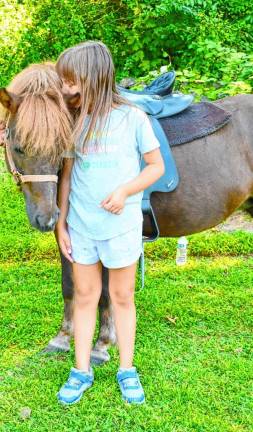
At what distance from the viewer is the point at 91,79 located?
8.19 feet

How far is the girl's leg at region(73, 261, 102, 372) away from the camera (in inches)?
113

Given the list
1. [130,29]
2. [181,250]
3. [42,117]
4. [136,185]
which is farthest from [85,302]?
[130,29]

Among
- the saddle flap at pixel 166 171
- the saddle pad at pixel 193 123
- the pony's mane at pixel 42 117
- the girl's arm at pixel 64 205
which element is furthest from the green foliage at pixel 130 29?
the pony's mane at pixel 42 117

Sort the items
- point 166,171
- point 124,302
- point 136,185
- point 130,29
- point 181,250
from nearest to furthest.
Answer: point 136,185 → point 124,302 → point 166,171 → point 181,250 → point 130,29

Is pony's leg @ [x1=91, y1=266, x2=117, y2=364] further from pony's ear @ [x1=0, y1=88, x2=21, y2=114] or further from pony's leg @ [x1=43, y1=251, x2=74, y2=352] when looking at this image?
pony's ear @ [x1=0, y1=88, x2=21, y2=114]

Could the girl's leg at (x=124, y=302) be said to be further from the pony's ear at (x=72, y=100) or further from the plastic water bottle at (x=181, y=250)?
the plastic water bottle at (x=181, y=250)

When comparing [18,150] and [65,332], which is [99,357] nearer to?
[65,332]

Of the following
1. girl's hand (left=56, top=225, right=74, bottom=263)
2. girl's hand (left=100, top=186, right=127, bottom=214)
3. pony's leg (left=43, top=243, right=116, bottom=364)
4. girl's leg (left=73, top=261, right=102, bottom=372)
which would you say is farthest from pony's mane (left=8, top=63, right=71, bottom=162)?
pony's leg (left=43, top=243, right=116, bottom=364)

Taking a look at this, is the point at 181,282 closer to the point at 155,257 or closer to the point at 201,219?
the point at 155,257

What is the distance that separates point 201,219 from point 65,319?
0.98 meters

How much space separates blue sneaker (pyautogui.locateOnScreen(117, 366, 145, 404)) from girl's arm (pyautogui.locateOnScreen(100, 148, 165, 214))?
0.89 meters

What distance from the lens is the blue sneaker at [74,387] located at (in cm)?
294

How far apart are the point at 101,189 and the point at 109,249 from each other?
29 cm

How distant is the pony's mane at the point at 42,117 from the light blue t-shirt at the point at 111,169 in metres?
0.10
